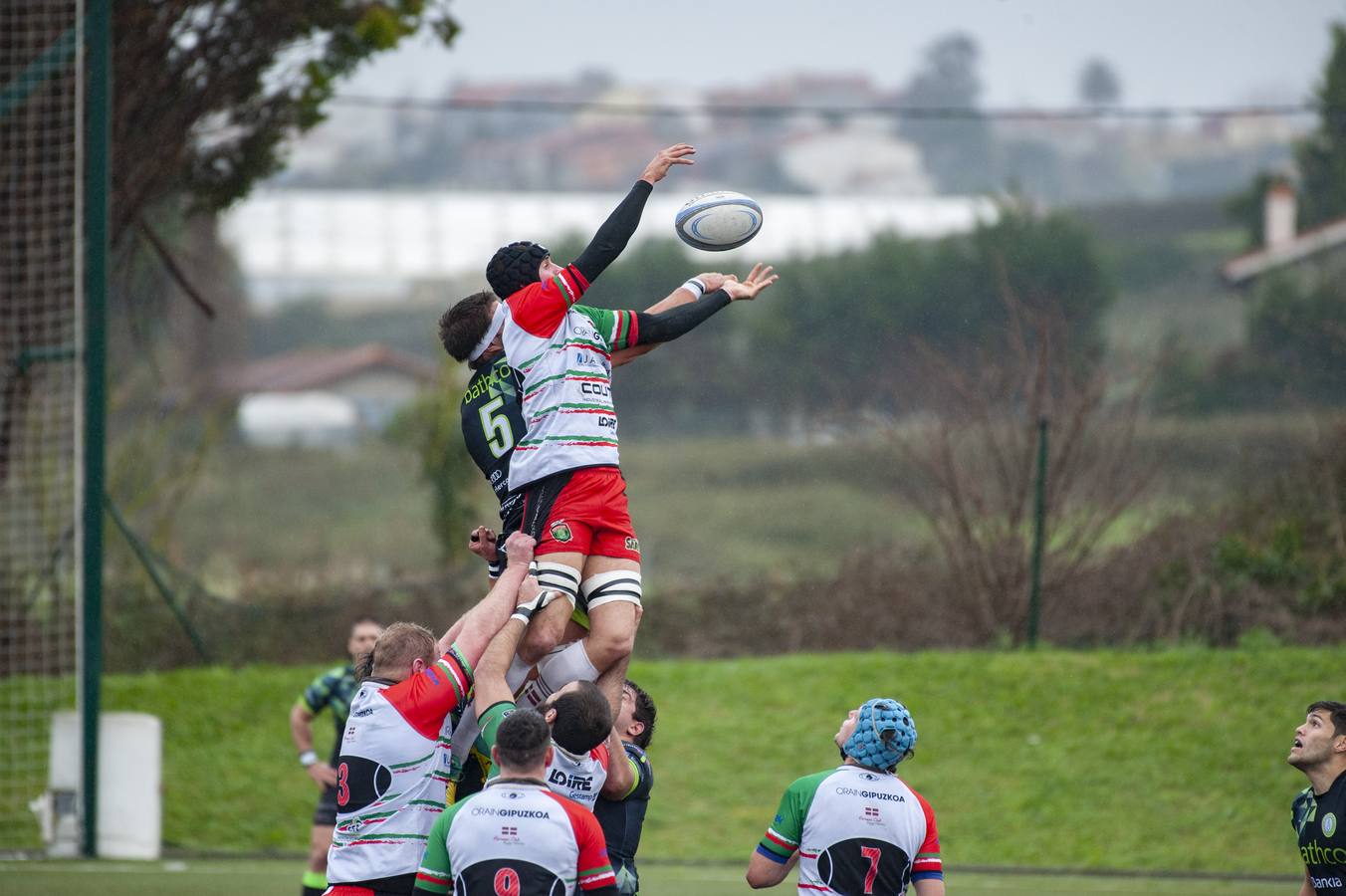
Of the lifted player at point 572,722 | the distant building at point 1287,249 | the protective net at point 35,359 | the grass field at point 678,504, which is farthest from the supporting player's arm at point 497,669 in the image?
the distant building at point 1287,249

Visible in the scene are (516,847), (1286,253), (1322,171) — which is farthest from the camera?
(1322,171)

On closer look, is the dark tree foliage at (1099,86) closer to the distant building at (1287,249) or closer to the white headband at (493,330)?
the distant building at (1287,249)

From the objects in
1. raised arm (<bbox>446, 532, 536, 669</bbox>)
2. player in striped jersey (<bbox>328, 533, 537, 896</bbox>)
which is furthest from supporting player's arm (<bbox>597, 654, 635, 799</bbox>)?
player in striped jersey (<bbox>328, 533, 537, 896</bbox>)

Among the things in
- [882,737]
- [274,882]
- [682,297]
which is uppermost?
[682,297]

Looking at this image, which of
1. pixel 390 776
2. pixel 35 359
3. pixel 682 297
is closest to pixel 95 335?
pixel 35 359

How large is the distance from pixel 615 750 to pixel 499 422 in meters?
1.58

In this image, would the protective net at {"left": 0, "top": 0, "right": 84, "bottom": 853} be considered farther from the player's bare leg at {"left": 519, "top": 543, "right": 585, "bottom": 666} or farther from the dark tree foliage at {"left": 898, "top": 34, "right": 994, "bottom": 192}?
the dark tree foliage at {"left": 898, "top": 34, "right": 994, "bottom": 192}

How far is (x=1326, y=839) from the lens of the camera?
661 centimetres

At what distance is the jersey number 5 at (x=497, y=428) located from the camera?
6797 millimetres

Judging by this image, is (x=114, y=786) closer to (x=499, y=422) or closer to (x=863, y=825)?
(x=499, y=422)

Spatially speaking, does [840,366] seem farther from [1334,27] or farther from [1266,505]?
[1334,27]

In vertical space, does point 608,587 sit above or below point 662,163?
below

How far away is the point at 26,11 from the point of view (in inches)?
585

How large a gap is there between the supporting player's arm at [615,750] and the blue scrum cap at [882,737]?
3.36 ft
